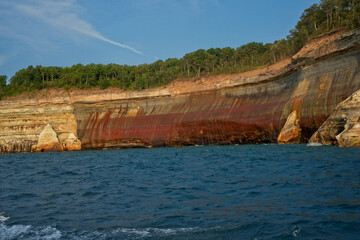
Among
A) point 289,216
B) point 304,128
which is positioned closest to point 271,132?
point 304,128

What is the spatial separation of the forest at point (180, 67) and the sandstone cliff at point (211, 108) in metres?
7.84

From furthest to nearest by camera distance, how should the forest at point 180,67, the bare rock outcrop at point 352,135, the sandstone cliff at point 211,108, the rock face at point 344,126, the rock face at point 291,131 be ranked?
the forest at point 180,67, the rock face at point 291,131, the sandstone cliff at point 211,108, the rock face at point 344,126, the bare rock outcrop at point 352,135

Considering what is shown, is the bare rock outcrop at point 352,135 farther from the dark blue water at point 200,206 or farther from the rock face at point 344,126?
the dark blue water at point 200,206

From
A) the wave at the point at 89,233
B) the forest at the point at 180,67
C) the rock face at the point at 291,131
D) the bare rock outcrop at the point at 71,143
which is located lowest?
the bare rock outcrop at the point at 71,143

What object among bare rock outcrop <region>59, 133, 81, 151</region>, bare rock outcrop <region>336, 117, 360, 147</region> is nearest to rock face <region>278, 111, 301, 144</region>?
bare rock outcrop <region>336, 117, 360, 147</region>

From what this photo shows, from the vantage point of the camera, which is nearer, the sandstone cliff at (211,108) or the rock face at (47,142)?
the sandstone cliff at (211,108)

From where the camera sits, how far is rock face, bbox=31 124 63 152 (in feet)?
173

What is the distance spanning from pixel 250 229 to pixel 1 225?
6547mm

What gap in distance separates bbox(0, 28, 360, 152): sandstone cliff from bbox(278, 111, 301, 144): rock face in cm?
35

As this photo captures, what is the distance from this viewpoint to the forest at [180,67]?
52469 millimetres

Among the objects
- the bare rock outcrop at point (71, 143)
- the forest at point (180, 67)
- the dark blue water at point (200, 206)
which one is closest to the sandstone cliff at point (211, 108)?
the bare rock outcrop at point (71, 143)

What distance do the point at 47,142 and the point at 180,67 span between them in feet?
120

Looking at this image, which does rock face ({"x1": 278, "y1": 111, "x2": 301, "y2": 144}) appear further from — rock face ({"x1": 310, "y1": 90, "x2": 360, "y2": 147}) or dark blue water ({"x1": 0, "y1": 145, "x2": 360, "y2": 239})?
dark blue water ({"x1": 0, "y1": 145, "x2": 360, "y2": 239})

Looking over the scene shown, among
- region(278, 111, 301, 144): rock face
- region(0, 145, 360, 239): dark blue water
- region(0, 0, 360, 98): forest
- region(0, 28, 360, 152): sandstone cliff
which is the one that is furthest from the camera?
region(0, 0, 360, 98): forest
